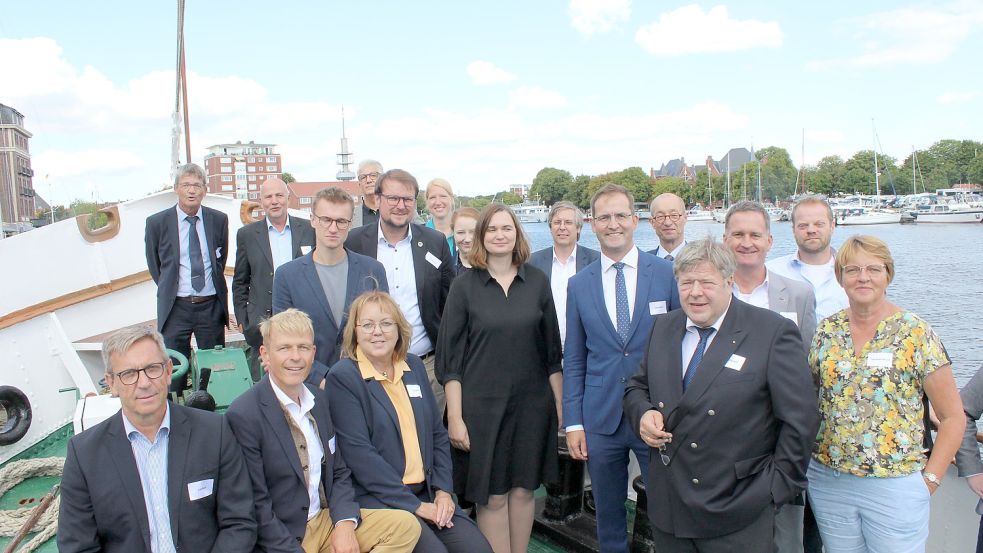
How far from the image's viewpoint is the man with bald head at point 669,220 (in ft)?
14.4

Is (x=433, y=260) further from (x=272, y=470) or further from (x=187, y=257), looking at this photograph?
(x=187, y=257)

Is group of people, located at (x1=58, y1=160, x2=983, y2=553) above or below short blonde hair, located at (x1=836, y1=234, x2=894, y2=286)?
below

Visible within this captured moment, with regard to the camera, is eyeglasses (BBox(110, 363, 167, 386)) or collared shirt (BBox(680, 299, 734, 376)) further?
collared shirt (BBox(680, 299, 734, 376))

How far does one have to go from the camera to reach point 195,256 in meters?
4.45

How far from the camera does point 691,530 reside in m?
2.30

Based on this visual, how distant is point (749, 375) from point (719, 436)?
0.22 m

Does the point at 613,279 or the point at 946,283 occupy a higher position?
the point at 613,279

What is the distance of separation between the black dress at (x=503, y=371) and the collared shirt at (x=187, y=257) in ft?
7.02

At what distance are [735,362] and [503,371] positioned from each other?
1.12m

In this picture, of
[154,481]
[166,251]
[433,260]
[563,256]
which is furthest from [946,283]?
[154,481]

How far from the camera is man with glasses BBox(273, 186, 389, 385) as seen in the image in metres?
3.27

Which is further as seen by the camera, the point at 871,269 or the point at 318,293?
the point at 318,293

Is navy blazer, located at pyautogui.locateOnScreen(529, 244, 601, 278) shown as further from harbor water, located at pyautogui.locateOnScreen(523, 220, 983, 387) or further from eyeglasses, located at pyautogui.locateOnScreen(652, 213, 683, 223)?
harbor water, located at pyautogui.locateOnScreen(523, 220, 983, 387)

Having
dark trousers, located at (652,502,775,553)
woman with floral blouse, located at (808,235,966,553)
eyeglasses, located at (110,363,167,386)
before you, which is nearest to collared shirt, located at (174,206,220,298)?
eyeglasses, located at (110,363,167,386)
